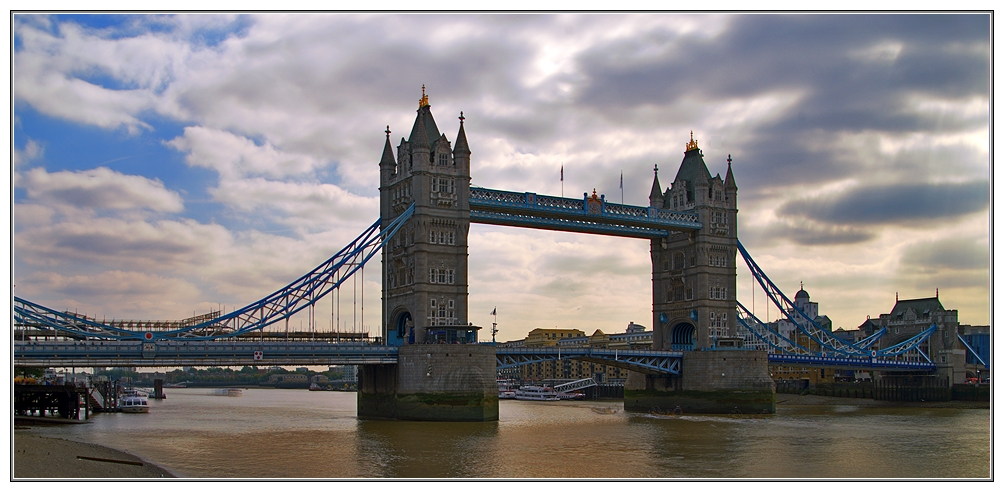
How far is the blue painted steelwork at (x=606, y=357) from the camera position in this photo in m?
79.2

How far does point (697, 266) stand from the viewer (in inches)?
3691

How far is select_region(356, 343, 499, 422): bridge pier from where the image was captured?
2744 inches

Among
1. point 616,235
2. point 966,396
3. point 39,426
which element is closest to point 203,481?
point 39,426

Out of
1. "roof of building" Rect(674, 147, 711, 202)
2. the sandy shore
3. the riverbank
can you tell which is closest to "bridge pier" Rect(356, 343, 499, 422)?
the sandy shore

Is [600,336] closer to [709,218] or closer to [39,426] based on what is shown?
[709,218]

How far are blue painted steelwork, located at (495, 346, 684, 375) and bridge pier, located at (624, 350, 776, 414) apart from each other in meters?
1.58

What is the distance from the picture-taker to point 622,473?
43.8 meters

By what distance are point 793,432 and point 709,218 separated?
3264 centimetres

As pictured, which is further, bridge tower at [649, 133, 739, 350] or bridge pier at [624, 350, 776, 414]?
bridge tower at [649, 133, 739, 350]

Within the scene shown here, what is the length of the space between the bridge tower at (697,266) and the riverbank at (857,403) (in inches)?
947

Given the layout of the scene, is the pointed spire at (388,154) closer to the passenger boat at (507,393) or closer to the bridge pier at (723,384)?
the bridge pier at (723,384)

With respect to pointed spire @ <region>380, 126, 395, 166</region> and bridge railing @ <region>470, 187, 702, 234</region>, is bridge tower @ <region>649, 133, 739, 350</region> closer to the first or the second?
bridge railing @ <region>470, 187, 702, 234</region>

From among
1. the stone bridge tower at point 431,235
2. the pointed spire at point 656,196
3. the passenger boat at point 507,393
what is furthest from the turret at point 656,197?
the passenger boat at point 507,393

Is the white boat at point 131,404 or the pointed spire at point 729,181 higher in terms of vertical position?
the pointed spire at point 729,181
